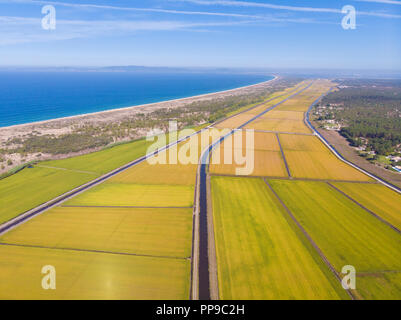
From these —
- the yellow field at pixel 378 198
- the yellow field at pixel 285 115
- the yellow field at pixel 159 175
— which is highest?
the yellow field at pixel 285 115

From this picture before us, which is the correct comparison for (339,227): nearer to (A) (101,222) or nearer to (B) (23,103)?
(A) (101,222)

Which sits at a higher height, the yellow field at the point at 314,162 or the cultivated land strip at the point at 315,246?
the yellow field at the point at 314,162

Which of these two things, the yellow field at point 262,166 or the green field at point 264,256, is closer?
the green field at point 264,256

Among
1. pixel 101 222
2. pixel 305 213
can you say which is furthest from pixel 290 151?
pixel 101 222

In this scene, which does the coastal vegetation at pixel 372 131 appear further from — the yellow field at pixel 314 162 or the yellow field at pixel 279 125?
the yellow field at pixel 279 125

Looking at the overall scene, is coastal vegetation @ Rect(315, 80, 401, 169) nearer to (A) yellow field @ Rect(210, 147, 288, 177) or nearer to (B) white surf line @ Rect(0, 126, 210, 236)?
(A) yellow field @ Rect(210, 147, 288, 177)

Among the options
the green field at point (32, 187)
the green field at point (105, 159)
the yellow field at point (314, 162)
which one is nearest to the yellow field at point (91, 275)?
the green field at point (32, 187)
